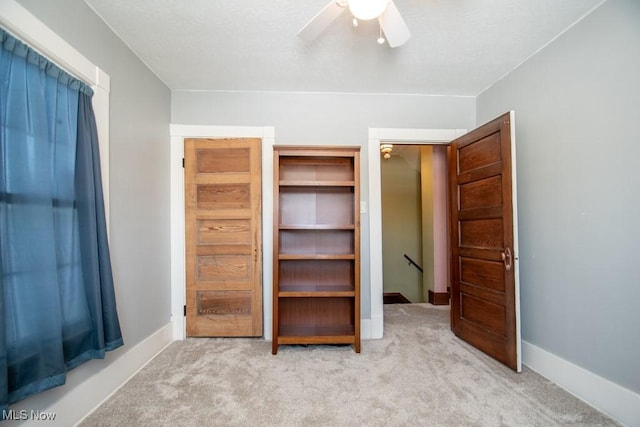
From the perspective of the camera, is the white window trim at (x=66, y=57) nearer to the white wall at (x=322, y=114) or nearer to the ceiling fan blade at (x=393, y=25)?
the white wall at (x=322, y=114)

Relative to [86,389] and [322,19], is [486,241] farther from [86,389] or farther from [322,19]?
[86,389]

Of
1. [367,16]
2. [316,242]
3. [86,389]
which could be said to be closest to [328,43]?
[367,16]

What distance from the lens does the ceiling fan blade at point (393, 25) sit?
1426 millimetres

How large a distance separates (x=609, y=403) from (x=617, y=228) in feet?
3.45

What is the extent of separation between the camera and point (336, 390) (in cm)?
188

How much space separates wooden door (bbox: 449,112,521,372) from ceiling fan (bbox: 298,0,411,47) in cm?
120

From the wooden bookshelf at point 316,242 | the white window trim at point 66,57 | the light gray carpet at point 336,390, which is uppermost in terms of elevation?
the white window trim at point 66,57

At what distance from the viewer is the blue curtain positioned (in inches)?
47.7

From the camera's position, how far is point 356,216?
246 cm

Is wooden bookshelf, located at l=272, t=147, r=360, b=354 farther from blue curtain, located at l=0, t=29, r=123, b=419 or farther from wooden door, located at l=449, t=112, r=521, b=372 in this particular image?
blue curtain, located at l=0, t=29, r=123, b=419

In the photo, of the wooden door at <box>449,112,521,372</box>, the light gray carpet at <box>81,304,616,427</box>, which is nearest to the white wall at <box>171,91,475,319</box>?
the wooden door at <box>449,112,521,372</box>

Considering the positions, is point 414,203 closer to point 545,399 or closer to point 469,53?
point 469,53

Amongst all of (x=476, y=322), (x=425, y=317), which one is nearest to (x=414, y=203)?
(x=425, y=317)

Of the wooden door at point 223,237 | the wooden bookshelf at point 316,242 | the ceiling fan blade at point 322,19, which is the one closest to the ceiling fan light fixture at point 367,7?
the ceiling fan blade at point 322,19
